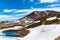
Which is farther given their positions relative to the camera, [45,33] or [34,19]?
[34,19]

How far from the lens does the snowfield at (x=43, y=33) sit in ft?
12.5

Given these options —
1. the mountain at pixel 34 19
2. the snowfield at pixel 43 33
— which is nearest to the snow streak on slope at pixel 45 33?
the snowfield at pixel 43 33

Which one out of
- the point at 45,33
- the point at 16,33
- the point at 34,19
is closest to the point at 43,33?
the point at 45,33

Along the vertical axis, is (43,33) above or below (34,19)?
below

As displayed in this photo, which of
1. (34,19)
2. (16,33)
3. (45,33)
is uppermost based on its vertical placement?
(34,19)

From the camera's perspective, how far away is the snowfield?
3.80m

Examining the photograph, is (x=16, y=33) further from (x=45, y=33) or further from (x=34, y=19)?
(x=45, y=33)

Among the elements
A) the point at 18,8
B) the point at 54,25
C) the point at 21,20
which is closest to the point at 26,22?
the point at 21,20

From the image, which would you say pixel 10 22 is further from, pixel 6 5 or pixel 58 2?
pixel 58 2

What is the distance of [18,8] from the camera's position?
405 cm

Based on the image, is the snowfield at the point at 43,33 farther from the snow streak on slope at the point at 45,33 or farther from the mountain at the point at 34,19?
the mountain at the point at 34,19

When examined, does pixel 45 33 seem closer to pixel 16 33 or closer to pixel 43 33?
pixel 43 33

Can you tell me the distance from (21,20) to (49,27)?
0.66 metres

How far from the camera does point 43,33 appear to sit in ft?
12.7
